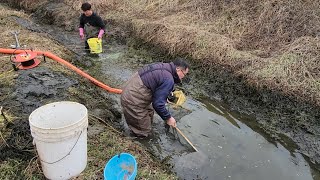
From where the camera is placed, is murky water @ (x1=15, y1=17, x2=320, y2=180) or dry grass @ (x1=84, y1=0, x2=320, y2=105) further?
dry grass @ (x1=84, y1=0, x2=320, y2=105)

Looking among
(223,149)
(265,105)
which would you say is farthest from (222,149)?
(265,105)

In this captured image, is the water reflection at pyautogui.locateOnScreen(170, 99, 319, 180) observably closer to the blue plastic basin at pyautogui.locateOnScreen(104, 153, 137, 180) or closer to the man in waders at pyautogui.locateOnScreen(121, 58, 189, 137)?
the man in waders at pyautogui.locateOnScreen(121, 58, 189, 137)

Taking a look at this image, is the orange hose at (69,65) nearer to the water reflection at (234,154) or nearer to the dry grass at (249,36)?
the water reflection at (234,154)

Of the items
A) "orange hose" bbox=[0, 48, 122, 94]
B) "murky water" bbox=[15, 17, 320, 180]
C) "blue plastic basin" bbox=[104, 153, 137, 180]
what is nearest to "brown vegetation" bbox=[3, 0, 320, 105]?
"murky water" bbox=[15, 17, 320, 180]

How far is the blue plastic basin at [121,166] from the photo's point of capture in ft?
13.4

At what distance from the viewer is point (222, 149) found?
18.2 feet

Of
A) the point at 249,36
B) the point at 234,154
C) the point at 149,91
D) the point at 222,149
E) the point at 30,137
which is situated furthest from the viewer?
the point at 249,36

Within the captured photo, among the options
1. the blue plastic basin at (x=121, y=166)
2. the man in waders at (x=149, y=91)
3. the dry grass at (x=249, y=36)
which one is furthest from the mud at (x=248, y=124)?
the blue plastic basin at (x=121, y=166)

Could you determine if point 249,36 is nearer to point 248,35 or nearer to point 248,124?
point 248,35

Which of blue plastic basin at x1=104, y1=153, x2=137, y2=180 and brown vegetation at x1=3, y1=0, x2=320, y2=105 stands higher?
brown vegetation at x1=3, y1=0, x2=320, y2=105

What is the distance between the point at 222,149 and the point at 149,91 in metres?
1.66

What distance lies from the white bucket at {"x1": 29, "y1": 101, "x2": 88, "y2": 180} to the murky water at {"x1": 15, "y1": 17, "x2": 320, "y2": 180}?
5.96 ft

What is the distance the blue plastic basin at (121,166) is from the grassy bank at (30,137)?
0.18 metres

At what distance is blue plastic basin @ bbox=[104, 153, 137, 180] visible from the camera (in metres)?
4.09
